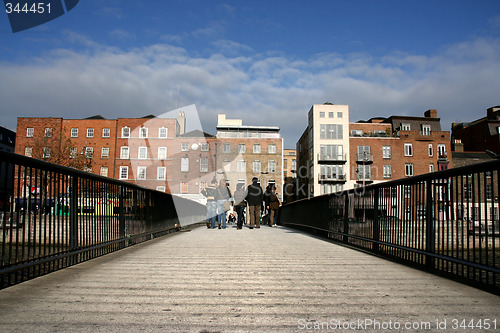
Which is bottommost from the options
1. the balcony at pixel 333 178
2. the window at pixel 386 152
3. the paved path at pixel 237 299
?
the paved path at pixel 237 299

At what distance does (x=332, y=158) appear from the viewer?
204 feet

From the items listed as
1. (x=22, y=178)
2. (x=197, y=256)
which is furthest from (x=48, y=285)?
(x=197, y=256)

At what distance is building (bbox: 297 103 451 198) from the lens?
200ft

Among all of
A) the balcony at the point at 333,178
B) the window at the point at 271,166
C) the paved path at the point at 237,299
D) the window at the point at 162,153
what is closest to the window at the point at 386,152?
the balcony at the point at 333,178

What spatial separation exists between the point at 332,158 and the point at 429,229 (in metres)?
58.1

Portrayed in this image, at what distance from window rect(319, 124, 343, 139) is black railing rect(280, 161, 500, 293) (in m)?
55.9

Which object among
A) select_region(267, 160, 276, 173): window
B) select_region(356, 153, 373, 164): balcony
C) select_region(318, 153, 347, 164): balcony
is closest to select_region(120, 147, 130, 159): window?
select_region(267, 160, 276, 173): window

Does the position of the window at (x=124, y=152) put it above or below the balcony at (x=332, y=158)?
above

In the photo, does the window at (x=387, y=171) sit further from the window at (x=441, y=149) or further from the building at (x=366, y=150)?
the window at (x=441, y=149)

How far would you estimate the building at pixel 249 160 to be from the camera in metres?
66.2

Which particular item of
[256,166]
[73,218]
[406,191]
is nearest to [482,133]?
[256,166]

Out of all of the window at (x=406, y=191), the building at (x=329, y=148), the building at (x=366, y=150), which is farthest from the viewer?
the building at (x=329, y=148)

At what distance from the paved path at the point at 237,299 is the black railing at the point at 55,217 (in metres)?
0.23

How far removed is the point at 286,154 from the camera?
10162 centimetres
